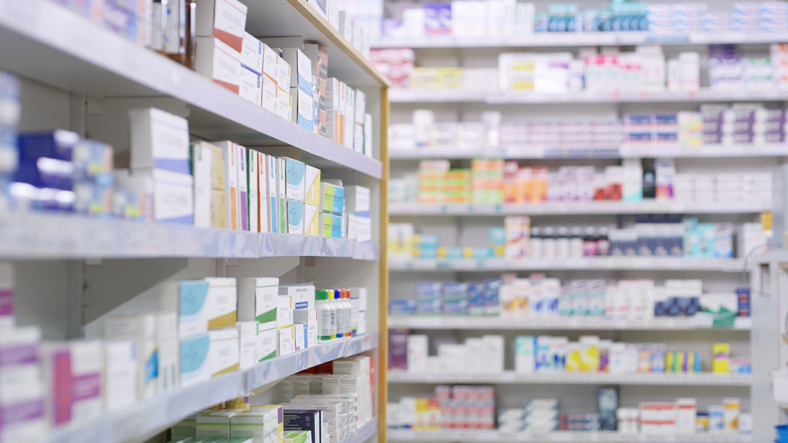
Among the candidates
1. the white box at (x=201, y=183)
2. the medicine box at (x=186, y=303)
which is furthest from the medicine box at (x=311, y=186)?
the medicine box at (x=186, y=303)

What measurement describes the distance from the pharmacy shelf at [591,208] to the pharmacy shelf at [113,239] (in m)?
2.78

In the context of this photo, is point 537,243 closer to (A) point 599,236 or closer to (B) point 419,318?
(A) point 599,236

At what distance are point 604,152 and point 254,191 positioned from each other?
130 inches

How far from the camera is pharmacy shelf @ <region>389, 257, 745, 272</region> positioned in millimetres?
4641

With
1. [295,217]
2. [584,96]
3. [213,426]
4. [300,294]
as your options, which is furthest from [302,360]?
[584,96]

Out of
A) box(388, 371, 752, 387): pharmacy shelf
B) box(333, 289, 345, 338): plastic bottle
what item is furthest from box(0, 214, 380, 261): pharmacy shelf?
box(388, 371, 752, 387): pharmacy shelf

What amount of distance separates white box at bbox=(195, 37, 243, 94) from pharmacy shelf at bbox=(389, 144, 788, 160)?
303cm

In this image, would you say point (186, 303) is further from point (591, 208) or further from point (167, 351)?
point (591, 208)

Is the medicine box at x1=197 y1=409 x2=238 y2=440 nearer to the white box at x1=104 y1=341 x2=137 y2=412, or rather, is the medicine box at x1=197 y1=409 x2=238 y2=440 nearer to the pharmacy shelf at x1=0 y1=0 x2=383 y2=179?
the white box at x1=104 y1=341 x2=137 y2=412

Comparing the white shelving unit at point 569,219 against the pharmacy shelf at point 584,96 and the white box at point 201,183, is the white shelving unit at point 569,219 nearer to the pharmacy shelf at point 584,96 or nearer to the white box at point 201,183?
the pharmacy shelf at point 584,96

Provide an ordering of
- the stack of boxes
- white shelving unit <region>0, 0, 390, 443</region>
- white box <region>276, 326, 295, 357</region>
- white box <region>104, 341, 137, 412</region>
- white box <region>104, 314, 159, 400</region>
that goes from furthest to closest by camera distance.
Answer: the stack of boxes < white box <region>276, 326, 295, 357</region> < white box <region>104, 314, 159, 400</region> < white box <region>104, 341, 137, 412</region> < white shelving unit <region>0, 0, 390, 443</region>

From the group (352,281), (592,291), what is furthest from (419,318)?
(352,281)

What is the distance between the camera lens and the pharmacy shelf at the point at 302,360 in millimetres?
1961

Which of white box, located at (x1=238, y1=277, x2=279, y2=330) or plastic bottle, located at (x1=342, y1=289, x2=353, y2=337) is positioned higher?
white box, located at (x1=238, y1=277, x2=279, y2=330)
